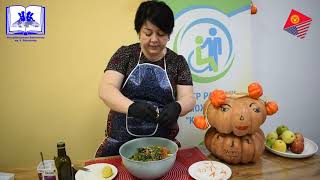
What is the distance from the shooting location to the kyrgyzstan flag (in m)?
2.75

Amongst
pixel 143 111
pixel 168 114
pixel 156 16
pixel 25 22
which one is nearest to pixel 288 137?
pixel 168 114

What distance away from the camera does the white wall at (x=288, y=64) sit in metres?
2.67

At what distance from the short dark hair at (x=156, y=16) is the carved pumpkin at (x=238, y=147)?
629 mm

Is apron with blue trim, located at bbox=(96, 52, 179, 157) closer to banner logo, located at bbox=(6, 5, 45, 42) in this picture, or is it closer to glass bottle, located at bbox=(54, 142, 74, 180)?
glass bottle, located at bbox=(54, 142, 74, 180)

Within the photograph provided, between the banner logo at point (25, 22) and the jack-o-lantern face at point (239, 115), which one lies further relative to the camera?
the banner logo at point (25, 22)

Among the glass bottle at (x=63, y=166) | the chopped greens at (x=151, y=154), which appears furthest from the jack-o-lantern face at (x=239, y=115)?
the glass bottle at (x=63, y=166)

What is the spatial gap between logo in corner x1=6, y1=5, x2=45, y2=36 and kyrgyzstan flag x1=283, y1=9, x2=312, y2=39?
222 cm

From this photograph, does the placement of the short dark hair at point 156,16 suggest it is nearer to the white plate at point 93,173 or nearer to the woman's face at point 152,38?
the woman's face at point 152,38

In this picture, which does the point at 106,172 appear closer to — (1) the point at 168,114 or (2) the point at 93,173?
(2) the point at 93,173

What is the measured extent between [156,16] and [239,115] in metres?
0.64

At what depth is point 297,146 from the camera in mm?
1467

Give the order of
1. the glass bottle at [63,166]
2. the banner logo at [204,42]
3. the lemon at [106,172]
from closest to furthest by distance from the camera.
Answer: the glass bottle at [63,166], the lemon at [106,172], the banner logo at [204,42]

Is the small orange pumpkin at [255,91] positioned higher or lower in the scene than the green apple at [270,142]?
higher

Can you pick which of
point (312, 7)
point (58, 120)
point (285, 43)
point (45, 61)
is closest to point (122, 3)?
point (45, 61)
